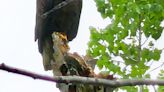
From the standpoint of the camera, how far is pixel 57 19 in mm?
5391

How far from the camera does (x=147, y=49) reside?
6.55 meters

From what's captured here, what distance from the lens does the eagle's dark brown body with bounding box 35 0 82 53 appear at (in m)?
5.32

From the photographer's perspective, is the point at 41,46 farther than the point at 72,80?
Yes

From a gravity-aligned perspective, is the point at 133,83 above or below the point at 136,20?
below

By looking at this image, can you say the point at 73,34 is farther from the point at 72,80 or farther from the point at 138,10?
the point at 72,80

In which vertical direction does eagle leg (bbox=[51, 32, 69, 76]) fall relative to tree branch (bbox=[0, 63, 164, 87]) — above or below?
above

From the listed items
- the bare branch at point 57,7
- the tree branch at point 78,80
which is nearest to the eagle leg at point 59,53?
the bare branch at point 57,7

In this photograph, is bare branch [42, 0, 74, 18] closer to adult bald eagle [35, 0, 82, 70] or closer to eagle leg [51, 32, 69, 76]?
adult bald eagle [35, 0, 82, 70]

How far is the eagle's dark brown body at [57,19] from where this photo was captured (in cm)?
532

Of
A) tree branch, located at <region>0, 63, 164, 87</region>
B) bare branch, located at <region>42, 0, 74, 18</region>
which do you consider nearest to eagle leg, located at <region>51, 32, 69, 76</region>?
bare branch, located at <region>42, 0, 74, 18</region>

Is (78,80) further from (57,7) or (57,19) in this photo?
(57,19)

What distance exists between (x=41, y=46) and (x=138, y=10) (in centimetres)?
171

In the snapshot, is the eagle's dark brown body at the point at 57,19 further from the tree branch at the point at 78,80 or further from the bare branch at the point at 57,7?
the tree branch at the point at 78,80

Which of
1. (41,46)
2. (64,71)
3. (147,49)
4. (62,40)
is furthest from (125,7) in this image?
(64,71)
